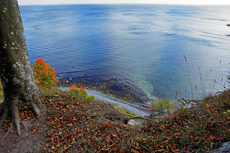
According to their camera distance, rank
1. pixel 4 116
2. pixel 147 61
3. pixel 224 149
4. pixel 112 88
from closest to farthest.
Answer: pixel 224 149 < pixel 4 116 < pixel 112 88 < pixel 147 61

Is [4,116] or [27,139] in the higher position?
[4,116]

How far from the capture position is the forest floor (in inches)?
170

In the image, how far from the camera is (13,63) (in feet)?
18.9

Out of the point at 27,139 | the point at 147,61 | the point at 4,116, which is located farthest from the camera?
the point at 147,61

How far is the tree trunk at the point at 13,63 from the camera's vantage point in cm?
549

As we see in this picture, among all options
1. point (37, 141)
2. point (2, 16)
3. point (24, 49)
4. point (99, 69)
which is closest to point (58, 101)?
point (37, 141)

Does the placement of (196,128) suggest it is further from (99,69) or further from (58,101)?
(99,69)

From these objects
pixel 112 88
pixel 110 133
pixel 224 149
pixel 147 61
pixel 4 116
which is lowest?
pixel 112 88

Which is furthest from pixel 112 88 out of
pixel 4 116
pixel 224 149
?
pixel 224 149

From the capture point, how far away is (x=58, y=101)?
750cm

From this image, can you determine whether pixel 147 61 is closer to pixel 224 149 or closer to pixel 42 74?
pixel 42 74

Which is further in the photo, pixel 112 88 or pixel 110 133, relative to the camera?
pixel 112 88

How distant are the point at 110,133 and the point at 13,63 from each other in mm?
4786

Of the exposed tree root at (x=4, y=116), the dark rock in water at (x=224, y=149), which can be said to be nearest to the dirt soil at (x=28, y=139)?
the exposed tree root at (x=4, y=116)
